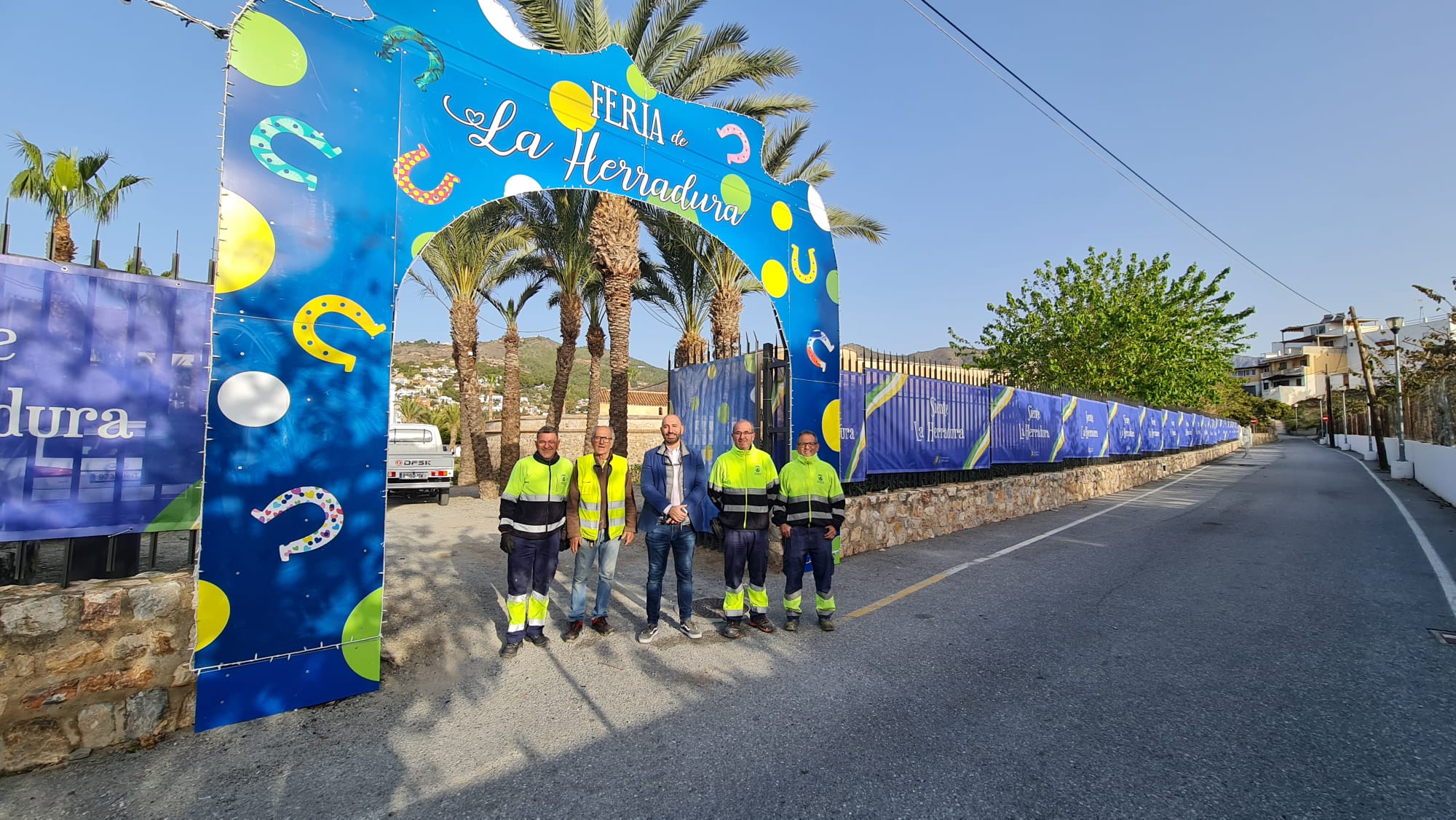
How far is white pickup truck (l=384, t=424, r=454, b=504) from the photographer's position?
47.4ft

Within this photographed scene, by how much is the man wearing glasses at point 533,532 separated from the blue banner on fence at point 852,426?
15.5 feet

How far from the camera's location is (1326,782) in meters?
3.00

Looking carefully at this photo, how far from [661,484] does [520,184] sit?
2.87m

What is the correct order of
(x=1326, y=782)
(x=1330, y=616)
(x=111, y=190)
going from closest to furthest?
(x=1326, y=782)
(x=1330, y=616)
(x=111, y=190)

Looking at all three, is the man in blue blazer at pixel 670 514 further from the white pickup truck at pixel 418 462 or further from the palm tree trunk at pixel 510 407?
the palm tree trunk at pixel 510 407

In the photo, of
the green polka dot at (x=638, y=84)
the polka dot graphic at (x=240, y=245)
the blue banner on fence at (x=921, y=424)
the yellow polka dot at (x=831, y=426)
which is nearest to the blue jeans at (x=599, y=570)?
the polka dot graphic at (x=240, y=245)

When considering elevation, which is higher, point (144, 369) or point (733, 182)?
point (733, 182)

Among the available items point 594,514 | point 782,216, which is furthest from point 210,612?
point 782,216

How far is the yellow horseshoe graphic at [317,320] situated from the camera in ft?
13.0

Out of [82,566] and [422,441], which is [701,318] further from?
[82,566]

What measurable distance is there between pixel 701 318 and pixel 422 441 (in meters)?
7.85

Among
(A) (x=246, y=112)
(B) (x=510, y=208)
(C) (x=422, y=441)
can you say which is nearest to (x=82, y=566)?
(A) (x=246, y=112)

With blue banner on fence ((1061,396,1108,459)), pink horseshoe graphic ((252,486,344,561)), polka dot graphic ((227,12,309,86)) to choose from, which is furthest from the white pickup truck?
blue banner on fence ((1061,396,1108,459))

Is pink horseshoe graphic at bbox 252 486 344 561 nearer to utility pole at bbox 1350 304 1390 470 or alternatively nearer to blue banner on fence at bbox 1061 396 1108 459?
blue banner on fence at bbox 1061 396 1108 459
